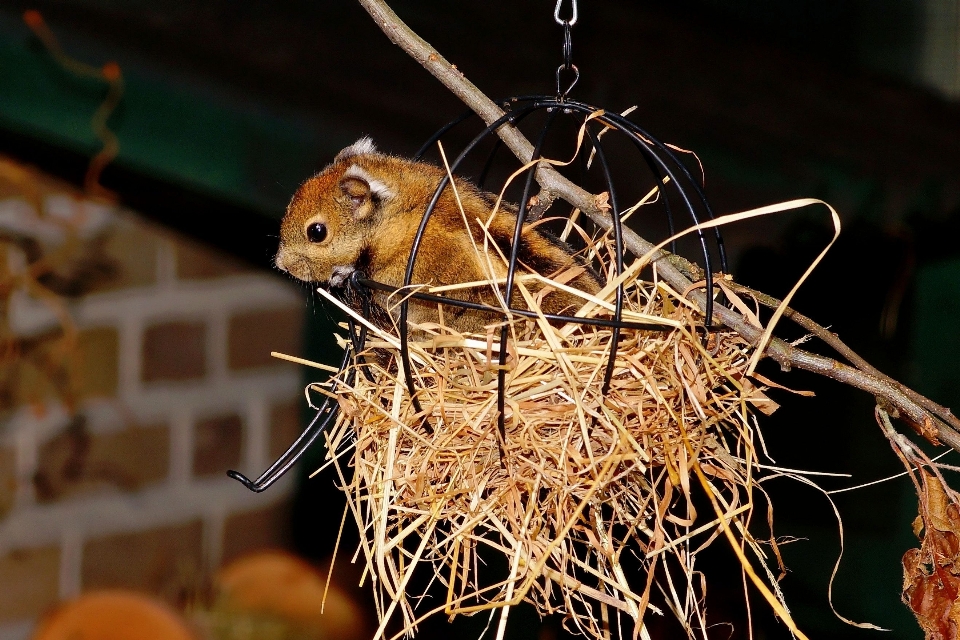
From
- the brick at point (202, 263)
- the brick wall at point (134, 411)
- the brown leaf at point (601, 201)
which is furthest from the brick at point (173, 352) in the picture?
the brown leaf at point (601, 201)

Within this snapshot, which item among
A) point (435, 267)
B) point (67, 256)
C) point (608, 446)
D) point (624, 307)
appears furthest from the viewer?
point (67, 256)

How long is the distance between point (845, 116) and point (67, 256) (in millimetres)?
1905

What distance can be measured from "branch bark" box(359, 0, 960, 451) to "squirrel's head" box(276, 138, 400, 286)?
0.37 metres

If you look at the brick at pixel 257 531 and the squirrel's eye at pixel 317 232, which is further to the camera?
the brick at pixel 257 531

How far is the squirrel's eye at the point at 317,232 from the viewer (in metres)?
1.52

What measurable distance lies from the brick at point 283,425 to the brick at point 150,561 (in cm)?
26

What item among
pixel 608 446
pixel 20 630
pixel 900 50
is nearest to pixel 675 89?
pixel 900 50

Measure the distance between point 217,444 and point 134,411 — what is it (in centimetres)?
21

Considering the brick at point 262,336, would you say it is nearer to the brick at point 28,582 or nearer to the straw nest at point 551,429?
the brick at point 28,582

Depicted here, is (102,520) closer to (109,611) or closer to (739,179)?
(109,611)

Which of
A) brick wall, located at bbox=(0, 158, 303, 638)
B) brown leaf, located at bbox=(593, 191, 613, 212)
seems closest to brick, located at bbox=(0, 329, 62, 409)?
brick wall, located at bbox=(0, 158, 303, 638)

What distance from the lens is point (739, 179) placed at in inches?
96.4

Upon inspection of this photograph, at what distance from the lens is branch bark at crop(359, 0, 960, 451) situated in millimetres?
1064

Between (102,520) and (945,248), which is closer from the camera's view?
(102,520)
